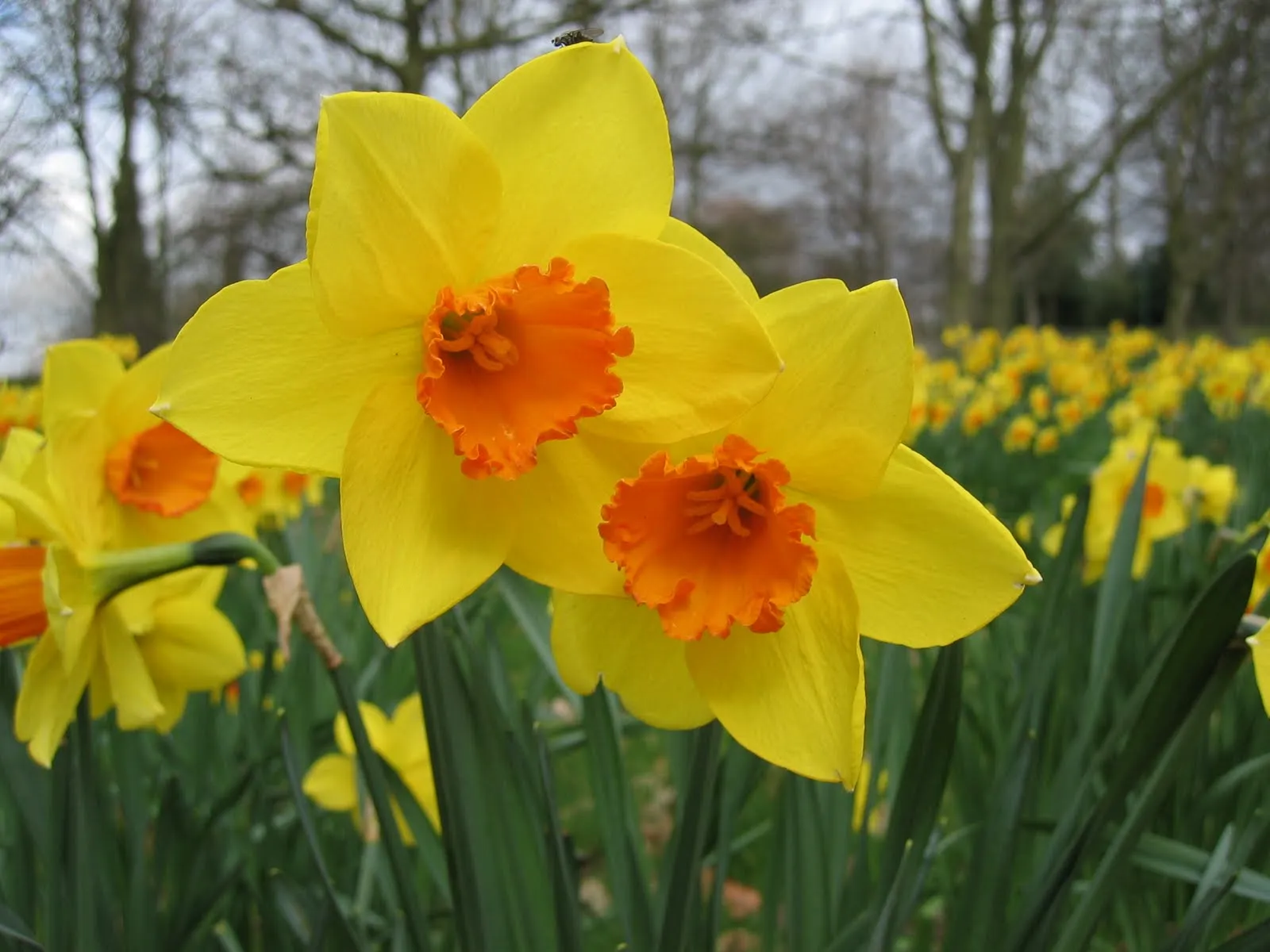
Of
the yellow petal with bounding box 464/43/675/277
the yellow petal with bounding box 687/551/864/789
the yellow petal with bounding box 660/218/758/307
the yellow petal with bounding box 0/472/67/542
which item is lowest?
the yellow petal with bounding box 687/551/864/789

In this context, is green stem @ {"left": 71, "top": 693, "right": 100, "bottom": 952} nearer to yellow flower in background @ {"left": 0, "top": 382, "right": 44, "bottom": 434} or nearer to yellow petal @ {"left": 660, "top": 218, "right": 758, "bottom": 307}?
yellow petal @ {"left": 660, "top": 218, "right": 758, "bottom": 307}

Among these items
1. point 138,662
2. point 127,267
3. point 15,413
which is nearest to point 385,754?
point 138,662

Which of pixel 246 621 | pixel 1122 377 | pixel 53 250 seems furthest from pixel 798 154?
pixel 246 621

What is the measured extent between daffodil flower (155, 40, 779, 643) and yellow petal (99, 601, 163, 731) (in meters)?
0.48

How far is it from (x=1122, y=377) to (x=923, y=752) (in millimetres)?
7652

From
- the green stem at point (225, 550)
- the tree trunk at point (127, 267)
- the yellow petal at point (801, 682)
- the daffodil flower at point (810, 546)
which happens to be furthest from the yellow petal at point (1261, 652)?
the tree trunk at point (127, 267)

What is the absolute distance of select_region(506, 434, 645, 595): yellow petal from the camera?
76cm

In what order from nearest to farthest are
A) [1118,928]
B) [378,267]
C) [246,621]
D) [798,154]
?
1. [378,267]
2. [1118,928]
3. [246,621]
4. [798,154]

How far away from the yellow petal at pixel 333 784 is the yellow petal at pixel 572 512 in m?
0.95

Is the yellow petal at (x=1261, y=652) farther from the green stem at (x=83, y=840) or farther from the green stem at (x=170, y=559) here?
the green stem at (x=83, y=840)

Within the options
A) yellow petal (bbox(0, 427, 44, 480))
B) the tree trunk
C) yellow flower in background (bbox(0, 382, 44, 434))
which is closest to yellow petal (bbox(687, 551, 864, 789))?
yellow petal (bbox(0, 427, 44, 480))

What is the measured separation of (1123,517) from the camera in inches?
51.8

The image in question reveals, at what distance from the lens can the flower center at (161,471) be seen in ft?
3.97

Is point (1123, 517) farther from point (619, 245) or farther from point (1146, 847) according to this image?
point (619, 245)
